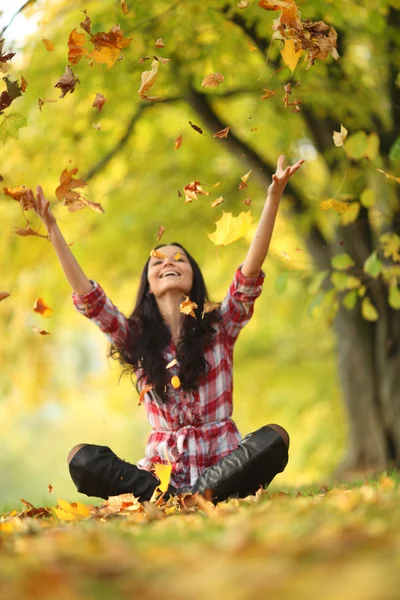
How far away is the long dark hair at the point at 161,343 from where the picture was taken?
3551 mm

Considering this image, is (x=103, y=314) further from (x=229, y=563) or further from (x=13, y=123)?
(x=229, y=563)

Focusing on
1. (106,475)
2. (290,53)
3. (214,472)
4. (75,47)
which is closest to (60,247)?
(75,47)

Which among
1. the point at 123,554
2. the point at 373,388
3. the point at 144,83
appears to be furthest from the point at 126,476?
the point at 373,388

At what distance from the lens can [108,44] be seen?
10.8 ft

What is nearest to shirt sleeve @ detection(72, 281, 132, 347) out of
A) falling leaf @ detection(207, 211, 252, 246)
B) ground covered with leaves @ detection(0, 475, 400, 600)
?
falling leaf @ detection(207, 211, 252, 246)

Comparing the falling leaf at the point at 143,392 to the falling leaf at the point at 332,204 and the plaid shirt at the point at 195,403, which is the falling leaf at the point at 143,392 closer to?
the plaid shirt at the point at 195,403

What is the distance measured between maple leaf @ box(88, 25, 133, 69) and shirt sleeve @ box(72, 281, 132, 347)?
1020mm

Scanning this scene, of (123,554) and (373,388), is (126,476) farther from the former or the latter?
(373,388)

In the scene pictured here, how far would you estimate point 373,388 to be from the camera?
6.35 metres

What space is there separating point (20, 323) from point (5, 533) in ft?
22.1

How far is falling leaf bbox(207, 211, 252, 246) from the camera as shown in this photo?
3277 millimetres

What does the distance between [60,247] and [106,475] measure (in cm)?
100

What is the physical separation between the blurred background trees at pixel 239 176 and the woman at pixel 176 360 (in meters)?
0.39

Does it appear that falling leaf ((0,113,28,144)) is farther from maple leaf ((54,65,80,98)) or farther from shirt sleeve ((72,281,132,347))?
shirt sleeve ((72,281,132,347))
